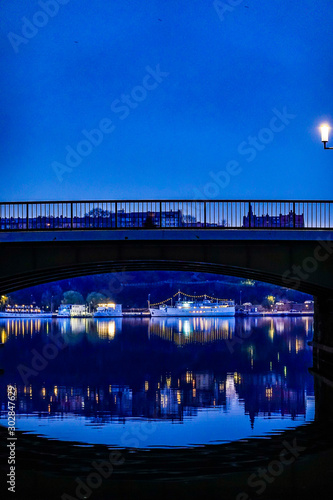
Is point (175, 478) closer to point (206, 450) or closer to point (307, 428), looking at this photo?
point (206, 450)

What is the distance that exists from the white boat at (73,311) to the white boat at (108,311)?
3.97 metres

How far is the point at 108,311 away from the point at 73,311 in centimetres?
1050

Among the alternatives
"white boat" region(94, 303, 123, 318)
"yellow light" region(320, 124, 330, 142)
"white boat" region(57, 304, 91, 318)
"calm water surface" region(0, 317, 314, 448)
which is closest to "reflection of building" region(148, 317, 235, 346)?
"calm water surface" region(0, 317, 314, 448)

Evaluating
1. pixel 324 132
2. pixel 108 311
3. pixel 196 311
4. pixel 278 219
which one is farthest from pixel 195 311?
pixel 324 132

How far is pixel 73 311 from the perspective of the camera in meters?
184

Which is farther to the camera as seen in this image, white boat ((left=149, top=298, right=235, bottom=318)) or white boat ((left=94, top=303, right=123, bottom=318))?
white boat ((left=94, top=303, right=123, bottom=318))

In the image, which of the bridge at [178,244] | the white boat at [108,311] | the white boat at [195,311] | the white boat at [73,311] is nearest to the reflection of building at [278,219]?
the bridge at [178,244]

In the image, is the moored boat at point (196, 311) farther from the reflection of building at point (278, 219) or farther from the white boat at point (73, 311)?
the reflection of building at point (278, 219)

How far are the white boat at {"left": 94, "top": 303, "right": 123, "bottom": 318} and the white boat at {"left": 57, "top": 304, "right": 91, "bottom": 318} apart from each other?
3.97 meters

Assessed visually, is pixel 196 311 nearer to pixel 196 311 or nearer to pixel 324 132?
pixel 196 311

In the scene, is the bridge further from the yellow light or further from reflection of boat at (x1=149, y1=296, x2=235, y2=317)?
reflection of boat at (x1=149, y1=296, x2=235, y2=317)

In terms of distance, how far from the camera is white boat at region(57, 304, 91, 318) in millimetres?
180025

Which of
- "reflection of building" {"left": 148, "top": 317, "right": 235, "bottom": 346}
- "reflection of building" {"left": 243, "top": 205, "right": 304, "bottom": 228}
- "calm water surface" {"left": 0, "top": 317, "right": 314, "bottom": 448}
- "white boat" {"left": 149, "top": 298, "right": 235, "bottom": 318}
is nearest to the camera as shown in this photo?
"calm water surface" {"left": 0, "top": 317, "right": 314, "bottom": 448}

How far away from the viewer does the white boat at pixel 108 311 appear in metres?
176
